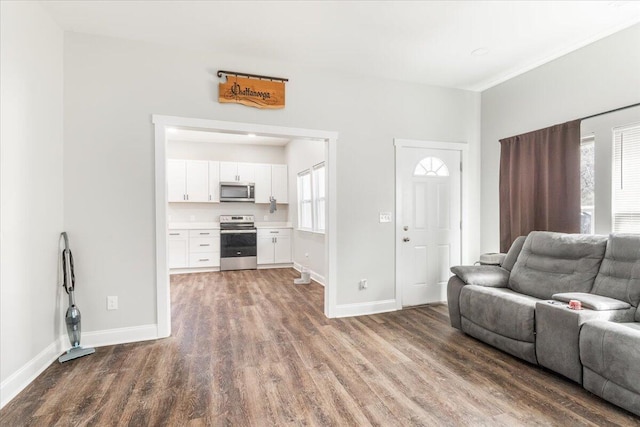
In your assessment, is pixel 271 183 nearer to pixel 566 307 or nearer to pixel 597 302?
pixel 566 307

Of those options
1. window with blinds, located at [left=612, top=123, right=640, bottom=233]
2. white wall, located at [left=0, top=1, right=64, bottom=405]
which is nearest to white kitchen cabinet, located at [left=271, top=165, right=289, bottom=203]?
white wall, located at [left=0, top=1, right=64, bottom=405]

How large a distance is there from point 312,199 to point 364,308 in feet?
8.32

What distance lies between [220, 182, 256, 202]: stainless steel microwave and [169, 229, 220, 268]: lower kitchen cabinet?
2.56 feet

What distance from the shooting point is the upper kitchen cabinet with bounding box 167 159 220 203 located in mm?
6457

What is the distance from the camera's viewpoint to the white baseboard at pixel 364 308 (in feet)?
12.1

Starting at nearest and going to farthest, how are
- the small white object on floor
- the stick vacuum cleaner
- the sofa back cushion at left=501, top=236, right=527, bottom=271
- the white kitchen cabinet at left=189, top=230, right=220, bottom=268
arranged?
1. the stick vacuum cleaner
2. the sofa back cushion at left=501, top=236, right=527, bottom=271
3. the small white object on floor
4. the white kitchen cabinet at left=189, top=230, right=220, bottom=268

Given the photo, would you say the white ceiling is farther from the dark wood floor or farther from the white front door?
the dark wood floor

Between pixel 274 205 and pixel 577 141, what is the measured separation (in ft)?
17.4

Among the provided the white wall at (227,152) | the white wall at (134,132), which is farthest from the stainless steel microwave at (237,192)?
the white wall at (134,132)

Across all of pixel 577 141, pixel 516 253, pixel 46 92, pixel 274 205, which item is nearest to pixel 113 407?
pixel 46 92

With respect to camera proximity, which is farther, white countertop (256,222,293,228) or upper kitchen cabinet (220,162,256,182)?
white countertop (256,222,293,228)

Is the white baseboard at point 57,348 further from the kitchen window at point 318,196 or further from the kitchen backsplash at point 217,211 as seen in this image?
the kitchen backsplash at point 217,211

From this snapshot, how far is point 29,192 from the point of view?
234 cm

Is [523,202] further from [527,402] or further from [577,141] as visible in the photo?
[527,402]
